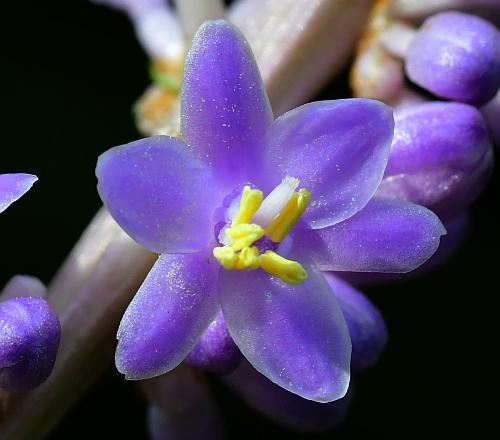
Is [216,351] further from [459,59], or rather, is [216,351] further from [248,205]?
[459,59]

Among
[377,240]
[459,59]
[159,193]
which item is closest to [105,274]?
[159,193]

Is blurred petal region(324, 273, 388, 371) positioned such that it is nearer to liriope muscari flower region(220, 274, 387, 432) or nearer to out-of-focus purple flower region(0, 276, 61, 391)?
liriope muscari flower region(220, 274, 387, 432)

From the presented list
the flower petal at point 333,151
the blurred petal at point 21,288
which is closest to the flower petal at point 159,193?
the flower petal at point 333,151

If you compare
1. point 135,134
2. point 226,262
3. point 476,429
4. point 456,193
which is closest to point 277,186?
point 226,262

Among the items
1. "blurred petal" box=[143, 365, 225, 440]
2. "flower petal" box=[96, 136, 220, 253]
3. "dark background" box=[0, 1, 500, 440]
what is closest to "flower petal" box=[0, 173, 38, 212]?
"flower petal" box=[96, 136, 220, 253]

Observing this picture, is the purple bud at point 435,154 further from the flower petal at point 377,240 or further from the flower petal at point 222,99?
the flower petal at point 222,99

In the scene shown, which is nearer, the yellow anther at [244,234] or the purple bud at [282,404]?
the yellow anther at [244,234]
